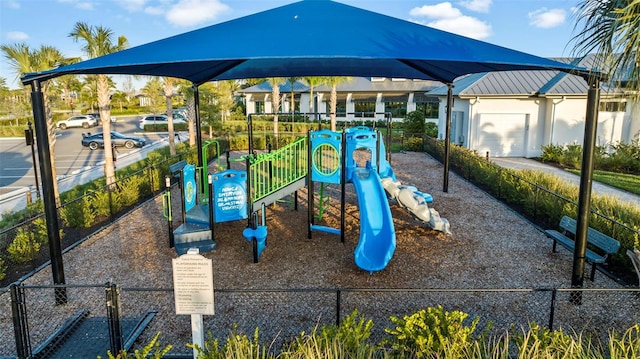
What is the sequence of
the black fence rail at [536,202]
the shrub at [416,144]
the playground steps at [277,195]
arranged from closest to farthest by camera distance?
the black fence rail at [536,202] → the playground steps at [277,195] → the shrub at [416,144]

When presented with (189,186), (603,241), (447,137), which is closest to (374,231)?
(603,241)

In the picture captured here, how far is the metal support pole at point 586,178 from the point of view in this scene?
5.87 metres

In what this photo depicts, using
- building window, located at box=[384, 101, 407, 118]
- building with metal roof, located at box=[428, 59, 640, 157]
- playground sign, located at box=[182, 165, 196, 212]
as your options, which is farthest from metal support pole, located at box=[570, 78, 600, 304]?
building window, located at box=[384, 101, 407, 118]

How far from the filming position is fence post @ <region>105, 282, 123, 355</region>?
4.72 meters

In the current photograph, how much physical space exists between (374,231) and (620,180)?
1376cm

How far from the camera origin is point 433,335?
172 inches

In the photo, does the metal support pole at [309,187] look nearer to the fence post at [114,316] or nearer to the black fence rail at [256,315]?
the black fence rail at [256,315]

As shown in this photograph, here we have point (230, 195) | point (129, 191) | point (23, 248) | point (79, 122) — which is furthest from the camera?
point (79, 122)

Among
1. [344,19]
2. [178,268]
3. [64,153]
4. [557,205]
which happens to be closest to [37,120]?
[178,268]

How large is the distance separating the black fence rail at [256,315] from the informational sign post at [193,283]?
37.7 inches

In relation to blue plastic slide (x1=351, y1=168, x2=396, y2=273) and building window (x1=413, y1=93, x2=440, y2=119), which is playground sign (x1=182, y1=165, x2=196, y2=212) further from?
building window (x1=413, y1=93, x2=440, y2=119)

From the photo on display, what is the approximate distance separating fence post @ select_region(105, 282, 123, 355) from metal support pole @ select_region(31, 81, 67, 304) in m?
1.73

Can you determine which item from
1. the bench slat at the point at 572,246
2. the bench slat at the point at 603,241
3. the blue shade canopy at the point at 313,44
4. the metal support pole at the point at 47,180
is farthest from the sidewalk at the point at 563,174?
the metal support pole at the point at 47,180

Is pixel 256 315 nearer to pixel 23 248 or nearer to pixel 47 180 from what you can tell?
pixel 47 180
